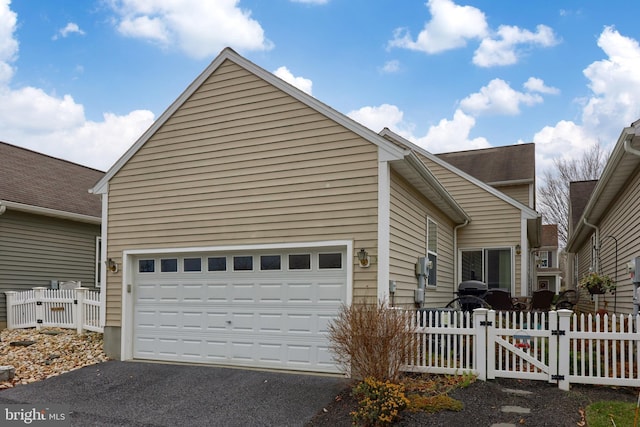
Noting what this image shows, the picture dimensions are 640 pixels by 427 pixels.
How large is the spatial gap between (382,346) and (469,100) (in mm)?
17040

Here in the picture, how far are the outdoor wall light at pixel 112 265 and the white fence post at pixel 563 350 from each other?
7.87 meters

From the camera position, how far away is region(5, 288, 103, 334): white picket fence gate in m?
11.5

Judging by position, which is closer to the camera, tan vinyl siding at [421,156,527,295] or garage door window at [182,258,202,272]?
garage door window at [182,258,202,272]

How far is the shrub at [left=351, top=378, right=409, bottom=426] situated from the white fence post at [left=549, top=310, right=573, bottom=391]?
236 cm

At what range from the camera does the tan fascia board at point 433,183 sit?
26.8ft

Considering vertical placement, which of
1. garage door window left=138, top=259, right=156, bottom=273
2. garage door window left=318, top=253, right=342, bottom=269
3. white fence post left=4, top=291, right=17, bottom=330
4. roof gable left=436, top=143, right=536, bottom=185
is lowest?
white fence post left=4, top=291, right=17, bottom=330

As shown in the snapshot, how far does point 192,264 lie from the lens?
31.5 ft

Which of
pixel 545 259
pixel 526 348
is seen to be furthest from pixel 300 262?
pixel 545 259

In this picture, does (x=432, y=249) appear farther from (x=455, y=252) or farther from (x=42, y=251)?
(x=42, y=251)

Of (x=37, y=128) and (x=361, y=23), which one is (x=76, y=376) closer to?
(x=361, y=23)

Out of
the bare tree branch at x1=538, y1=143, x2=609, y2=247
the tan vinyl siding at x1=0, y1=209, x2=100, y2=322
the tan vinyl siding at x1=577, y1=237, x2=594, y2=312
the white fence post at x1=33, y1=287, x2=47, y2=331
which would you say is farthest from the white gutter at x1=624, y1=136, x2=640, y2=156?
the bare tree branch at x1=538, y1=143, x2=609, y2=247

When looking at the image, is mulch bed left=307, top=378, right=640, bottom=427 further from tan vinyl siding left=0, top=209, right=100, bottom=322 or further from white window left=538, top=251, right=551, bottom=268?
white window left=538, top=251, right=551, bottom=268

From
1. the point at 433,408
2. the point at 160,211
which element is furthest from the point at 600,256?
the point at 160,211

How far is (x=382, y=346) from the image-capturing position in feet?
20.8
